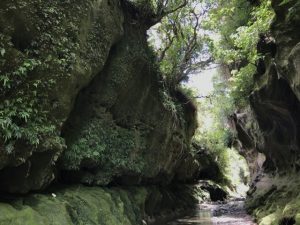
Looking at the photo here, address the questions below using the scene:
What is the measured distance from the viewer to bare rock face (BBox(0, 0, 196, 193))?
→ 7892mm

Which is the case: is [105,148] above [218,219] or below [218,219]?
above

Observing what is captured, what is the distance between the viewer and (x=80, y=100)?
1259cm

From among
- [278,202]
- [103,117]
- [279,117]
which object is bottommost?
[278,202]

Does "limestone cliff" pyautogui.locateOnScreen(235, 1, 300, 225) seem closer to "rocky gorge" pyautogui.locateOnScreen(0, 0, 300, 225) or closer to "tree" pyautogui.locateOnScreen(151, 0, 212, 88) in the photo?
"rocky gorge" pyautogui.locateOnScreen(0, 0, 300, 225)

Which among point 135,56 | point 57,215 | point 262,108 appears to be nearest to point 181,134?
point 262,108

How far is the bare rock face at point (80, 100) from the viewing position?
25.9ft

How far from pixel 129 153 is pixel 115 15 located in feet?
20.0

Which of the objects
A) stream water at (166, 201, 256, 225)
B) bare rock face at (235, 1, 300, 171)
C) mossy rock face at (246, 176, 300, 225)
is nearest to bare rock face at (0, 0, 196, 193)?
stream water at (166, 201, 256, 225)

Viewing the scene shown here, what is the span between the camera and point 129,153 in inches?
574

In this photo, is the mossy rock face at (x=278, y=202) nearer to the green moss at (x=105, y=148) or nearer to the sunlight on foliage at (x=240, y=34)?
the sunlight on foliage at (x=240, y=34)

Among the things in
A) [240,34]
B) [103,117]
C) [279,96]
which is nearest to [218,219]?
[279,96]

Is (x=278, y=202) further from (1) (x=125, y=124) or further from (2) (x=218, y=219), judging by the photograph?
(1) (x=125, y=124)

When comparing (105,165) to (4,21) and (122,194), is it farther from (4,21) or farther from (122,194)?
(4,21)

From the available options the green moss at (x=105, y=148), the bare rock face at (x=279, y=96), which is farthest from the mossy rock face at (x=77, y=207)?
the bare rock face at (x=279, y=96)
